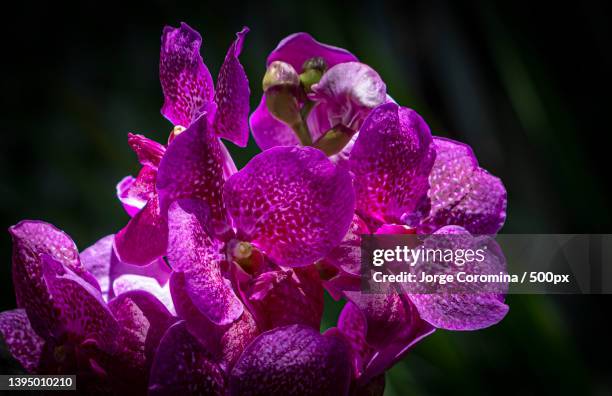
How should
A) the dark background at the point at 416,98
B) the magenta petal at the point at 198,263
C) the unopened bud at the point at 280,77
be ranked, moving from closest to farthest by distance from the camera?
the magenta petal at the point at 198,263 < the unopened bud at the point at 280,77 < the dark background at the point at 416,98

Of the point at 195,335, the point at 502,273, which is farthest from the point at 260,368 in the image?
the point at 502,273

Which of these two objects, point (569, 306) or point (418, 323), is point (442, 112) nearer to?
point (569, 306)

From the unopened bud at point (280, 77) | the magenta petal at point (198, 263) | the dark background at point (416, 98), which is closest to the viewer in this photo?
the magenta petal at point (198, 263)

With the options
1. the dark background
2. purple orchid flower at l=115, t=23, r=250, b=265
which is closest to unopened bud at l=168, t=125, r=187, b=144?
purple orchid flower at l=115, t=23, r=250, b=265

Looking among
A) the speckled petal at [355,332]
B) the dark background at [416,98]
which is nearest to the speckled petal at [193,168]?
the speckled petal at [355,332]

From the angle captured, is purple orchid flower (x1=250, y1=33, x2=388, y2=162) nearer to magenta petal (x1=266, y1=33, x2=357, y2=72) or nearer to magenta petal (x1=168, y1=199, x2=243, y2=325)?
magenta petal (x1=266, y1=33, x2=357, y2=72)

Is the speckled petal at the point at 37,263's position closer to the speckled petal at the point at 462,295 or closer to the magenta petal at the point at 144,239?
the magenta petal at the point at 144,239
